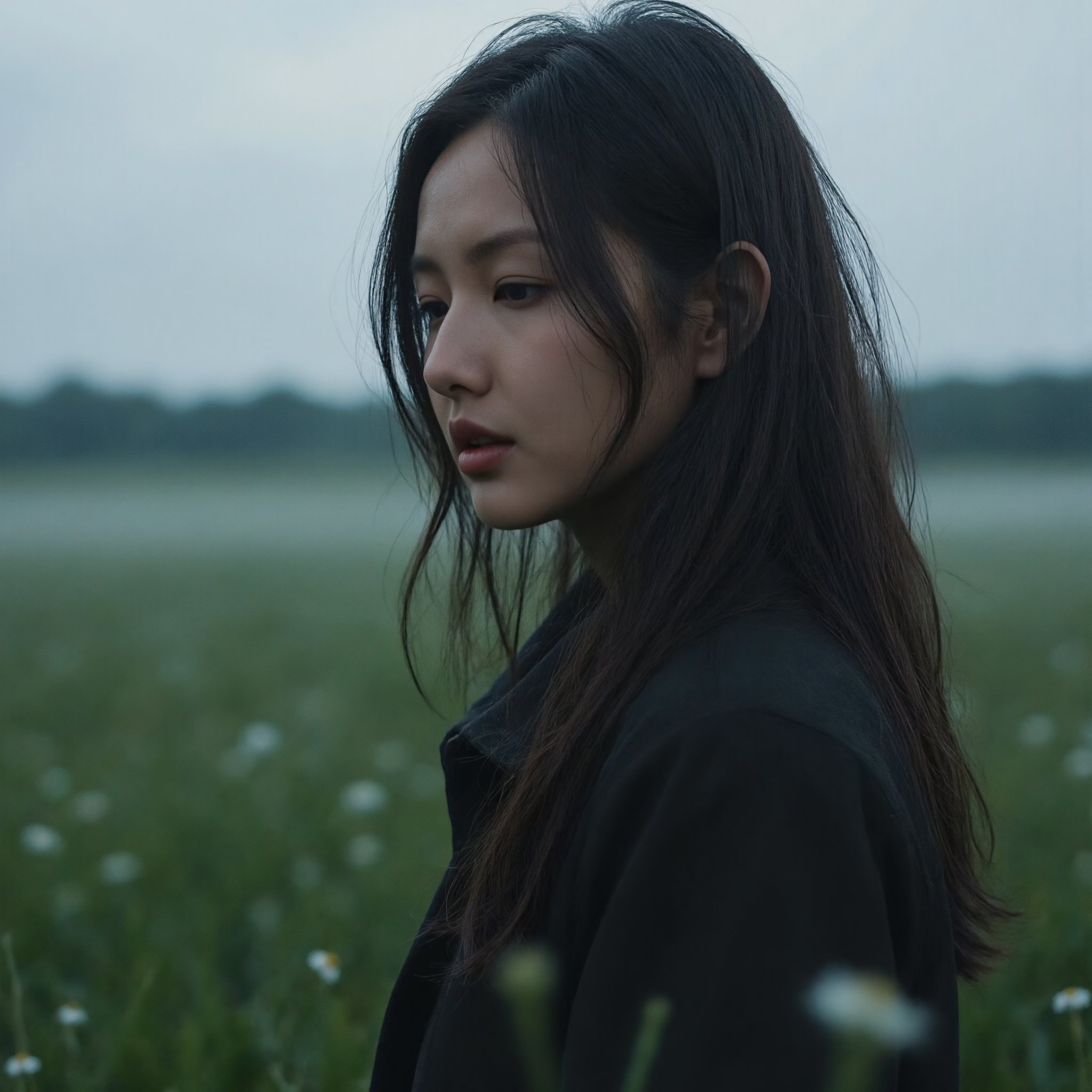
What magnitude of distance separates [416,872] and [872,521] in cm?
258

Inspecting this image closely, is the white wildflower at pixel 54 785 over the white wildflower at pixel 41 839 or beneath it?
beneath

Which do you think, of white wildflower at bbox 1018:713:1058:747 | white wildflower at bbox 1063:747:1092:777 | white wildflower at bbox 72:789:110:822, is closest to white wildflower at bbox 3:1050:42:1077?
white wildflower at bbox 72:789:110:822

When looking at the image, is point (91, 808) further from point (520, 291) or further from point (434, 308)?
point (520, 291)

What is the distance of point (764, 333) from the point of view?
55.3 inches

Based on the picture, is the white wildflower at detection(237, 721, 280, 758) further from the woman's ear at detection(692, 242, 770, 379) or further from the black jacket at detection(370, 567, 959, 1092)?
the black jacket at detection(370, 567, 959, 1092)

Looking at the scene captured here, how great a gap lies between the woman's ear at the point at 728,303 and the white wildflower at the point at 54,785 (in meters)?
3.91

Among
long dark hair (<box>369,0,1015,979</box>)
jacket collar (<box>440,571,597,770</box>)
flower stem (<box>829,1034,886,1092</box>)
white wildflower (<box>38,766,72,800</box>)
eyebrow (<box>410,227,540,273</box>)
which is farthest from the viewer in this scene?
white wildflower (<box>38,766,72,800</box>)

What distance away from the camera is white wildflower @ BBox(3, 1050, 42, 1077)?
199cm

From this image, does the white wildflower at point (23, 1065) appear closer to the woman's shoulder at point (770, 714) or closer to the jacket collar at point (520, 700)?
the jacket collar at point (520, 700)

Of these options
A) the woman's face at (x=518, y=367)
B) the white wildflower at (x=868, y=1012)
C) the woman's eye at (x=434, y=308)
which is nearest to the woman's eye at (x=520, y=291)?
the woman's face at (x=518, y=367)

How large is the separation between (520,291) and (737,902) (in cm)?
73

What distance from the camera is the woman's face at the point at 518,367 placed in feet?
4.40

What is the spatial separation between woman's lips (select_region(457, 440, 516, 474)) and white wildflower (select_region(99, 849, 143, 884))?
2540 mm

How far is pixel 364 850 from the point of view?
11.8ft
